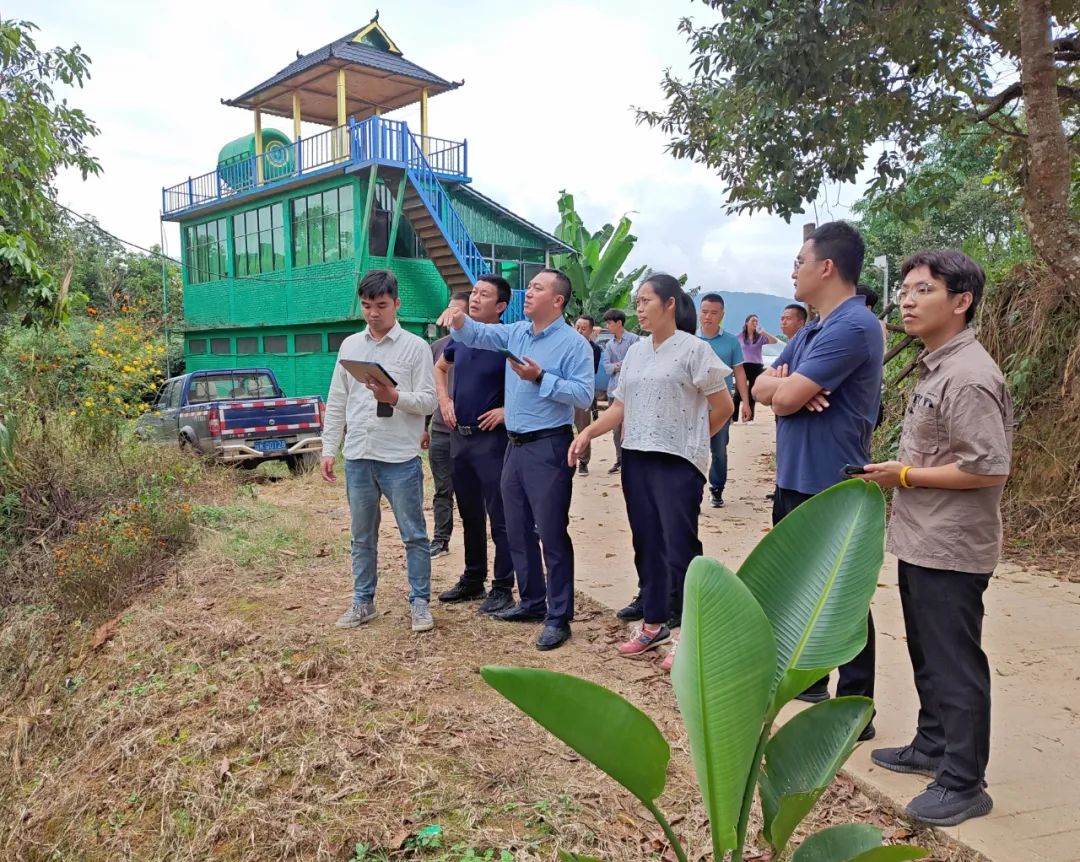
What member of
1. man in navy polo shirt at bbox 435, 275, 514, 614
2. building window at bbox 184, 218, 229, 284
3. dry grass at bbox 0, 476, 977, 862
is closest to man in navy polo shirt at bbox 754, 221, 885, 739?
dry grass at bbox 0, 476, 977, 862

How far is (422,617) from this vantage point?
4.77m

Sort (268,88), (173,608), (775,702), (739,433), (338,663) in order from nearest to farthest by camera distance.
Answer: (775,702) → (338,663) → (173,608) → (739,433) → (268,88)

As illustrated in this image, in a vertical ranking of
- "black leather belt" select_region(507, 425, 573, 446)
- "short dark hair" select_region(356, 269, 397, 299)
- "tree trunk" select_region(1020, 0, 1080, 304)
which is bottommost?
"black leather belt" select_region(507, 425, 573, 446)

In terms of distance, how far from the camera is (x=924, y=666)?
3.05m

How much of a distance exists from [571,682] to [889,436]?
742cm

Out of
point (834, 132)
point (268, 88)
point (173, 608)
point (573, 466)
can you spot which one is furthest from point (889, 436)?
point (268, 88)

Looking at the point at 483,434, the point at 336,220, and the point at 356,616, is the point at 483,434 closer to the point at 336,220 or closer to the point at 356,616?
the point at 356,616

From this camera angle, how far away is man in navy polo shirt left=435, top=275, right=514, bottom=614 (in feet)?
16.5

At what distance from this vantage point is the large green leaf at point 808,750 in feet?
5.30

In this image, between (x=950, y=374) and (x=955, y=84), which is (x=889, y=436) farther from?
(x=950, y=374)

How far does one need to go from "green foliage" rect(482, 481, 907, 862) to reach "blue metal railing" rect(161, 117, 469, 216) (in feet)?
57.0

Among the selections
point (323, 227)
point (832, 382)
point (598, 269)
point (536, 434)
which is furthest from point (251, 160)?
point (832, 382)

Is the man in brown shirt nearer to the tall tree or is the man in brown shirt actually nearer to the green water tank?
the tall tree

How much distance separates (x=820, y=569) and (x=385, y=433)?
3246 millimetres
